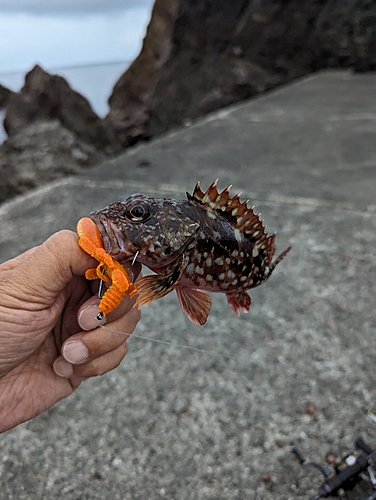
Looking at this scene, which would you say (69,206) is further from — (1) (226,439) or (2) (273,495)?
(2) (273,495)

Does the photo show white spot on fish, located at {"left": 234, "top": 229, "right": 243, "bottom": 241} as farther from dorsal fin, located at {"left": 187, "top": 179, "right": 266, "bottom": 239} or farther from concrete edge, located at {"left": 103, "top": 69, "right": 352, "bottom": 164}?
concrete edge, located at {"left": 103, "top": 69, "right": 352, "bottom": 164}

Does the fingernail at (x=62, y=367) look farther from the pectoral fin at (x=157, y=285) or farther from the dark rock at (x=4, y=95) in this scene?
the dark rock at (x=4, y=95)

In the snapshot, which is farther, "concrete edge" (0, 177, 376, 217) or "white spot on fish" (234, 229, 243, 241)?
"concrete edge" (0, 177, 376, 217)

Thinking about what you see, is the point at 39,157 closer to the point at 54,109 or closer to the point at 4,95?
the point at 4,95

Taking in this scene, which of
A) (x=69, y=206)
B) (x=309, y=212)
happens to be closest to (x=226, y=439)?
(x=309, y=212)

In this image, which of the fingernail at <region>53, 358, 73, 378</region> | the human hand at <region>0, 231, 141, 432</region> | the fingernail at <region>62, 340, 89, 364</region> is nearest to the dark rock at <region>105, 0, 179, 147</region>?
the human hand at <region>0, 231, 141, 432</region>

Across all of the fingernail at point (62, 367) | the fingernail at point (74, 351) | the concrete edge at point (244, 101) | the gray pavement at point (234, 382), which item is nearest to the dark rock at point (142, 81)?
the concrete edge at point (244, 101)
